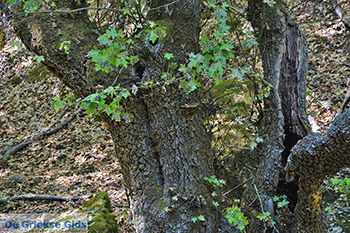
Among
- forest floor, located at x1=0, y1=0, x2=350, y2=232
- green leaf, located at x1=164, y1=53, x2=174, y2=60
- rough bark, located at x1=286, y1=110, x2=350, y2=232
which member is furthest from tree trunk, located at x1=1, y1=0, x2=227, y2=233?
forest floor, located at x1=0, y1=0, x2=350, y2=232

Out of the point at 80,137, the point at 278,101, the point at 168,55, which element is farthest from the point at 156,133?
the point at 80,137

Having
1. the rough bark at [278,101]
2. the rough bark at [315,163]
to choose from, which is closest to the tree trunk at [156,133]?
the rough bark at [278,101]

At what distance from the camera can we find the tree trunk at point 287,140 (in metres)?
2.35

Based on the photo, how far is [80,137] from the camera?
6.89 m

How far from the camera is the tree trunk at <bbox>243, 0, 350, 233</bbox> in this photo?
235 cm

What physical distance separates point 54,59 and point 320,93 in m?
5.10

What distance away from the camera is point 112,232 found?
349 centimetres

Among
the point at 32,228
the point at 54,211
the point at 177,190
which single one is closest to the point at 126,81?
the point at 177,190

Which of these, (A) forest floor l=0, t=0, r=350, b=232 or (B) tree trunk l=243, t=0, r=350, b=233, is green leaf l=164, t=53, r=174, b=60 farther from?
(A) forest floor l=0, t=0, r=350, b=232

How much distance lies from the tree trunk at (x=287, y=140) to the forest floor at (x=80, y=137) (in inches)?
70.8

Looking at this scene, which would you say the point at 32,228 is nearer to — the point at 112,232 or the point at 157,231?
the point at 112,232

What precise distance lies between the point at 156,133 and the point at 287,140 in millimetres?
1355

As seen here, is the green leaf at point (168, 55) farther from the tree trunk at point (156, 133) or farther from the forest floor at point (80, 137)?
the forest floor at point (80, 137)

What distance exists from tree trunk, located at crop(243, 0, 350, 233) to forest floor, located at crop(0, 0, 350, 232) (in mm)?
1798
